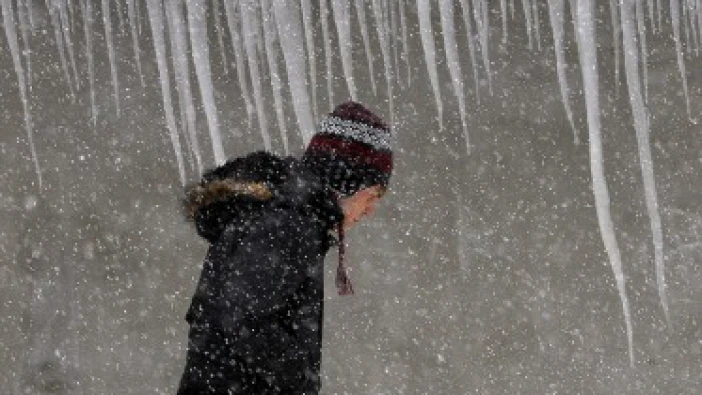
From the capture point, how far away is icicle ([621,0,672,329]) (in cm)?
367

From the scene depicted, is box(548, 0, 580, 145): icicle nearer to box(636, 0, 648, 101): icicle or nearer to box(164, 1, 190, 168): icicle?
box(636, 0, 648, 101): icicle

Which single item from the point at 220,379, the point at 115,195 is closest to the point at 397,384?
the point at 115,195

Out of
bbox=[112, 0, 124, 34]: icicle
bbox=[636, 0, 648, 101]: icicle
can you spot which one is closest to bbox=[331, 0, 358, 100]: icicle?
bbox=[112, 0, 124, 34]: icicle

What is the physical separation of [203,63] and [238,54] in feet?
0.41

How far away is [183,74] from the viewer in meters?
3.83

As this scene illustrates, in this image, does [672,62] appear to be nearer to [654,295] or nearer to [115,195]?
[654,295]

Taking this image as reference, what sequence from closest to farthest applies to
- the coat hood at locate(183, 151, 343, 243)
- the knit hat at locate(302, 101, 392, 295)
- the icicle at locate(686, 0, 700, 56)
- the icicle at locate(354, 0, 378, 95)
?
the coat hood at locate(183, 151, 343, 243)
the knit hat at locate(302, 101, 392, 295)
the icicle at locate(686, 0, 700, 56)
the icicle at locate(354, 0, 378, 95)

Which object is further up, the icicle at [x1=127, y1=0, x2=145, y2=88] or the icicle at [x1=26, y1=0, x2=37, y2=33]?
the icicle at [x1=26, y1=0, x2=37, y2=33]

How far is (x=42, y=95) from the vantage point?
3805 millimetres

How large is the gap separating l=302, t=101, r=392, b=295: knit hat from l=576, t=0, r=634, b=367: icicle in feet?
4.82

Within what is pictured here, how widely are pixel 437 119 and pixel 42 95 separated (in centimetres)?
134

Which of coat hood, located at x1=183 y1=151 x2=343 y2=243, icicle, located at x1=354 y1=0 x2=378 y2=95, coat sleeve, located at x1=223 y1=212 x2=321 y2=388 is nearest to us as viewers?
coat sleeve, located at x1=223 y1=212 x2=321 y2=388

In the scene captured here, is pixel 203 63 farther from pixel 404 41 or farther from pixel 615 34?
pixel 615 34

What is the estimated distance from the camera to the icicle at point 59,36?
3.79m
